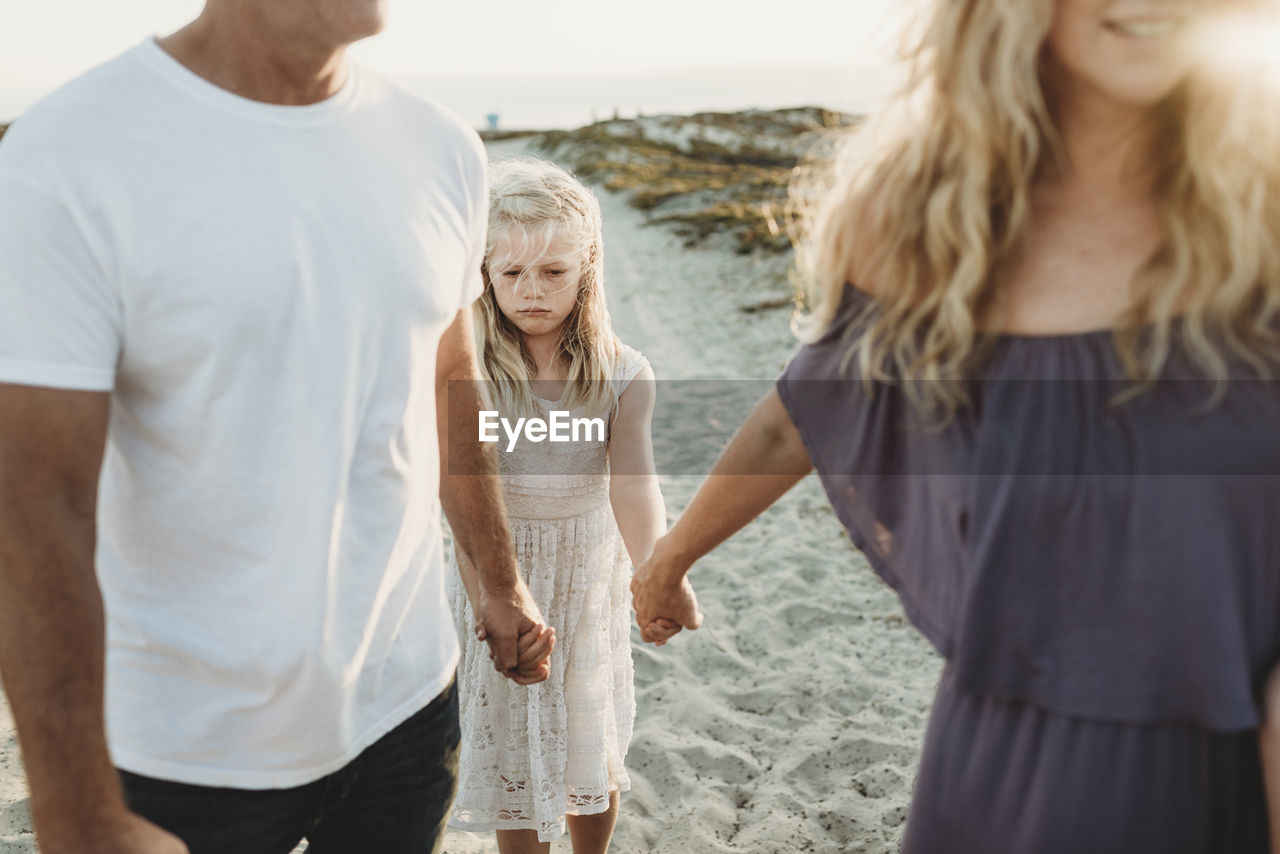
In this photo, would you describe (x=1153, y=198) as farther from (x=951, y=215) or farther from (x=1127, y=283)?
(x=951, y=215)

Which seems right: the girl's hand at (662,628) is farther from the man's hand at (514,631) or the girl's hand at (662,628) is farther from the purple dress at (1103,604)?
the purple dress at (1103,604)

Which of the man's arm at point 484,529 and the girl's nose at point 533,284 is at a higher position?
the girl's nose at point 533,284

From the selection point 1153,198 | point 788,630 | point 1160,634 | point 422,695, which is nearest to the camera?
point 1160,634

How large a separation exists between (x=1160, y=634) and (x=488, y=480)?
1265mm

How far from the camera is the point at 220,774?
1.37m

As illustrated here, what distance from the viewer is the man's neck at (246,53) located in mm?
1306

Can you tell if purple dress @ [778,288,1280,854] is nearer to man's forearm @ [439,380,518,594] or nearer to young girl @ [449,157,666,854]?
man's forearm @ [439,380,518,594]

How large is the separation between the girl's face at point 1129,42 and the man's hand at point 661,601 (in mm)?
1150

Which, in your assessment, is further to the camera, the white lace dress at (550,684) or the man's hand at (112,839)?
the white lace dress at (550,684)

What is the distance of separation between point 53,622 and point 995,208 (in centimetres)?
130

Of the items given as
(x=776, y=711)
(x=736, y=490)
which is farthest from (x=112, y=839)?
(x=776, y=711)

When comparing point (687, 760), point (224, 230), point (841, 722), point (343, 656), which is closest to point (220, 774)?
point (343, 656)

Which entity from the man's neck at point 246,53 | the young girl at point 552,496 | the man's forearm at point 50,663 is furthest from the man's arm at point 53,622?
the young girl at point 552,496

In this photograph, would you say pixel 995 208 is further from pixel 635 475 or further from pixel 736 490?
pixel 635 475
